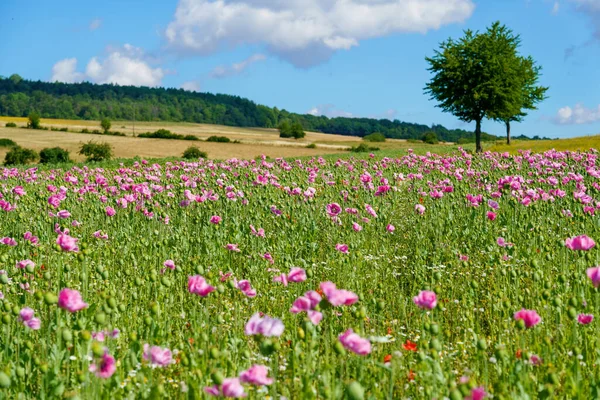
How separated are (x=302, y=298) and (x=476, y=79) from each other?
42848mm

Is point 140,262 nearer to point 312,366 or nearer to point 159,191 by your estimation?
point 159,191

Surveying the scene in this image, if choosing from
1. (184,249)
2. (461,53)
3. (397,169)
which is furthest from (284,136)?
(184,249)

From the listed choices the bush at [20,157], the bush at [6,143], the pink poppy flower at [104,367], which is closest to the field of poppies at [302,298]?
the pink poppy flower at [104,367]

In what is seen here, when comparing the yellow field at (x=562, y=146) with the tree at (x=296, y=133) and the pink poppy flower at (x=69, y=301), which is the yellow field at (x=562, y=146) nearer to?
the pink poppy flower at (x=69, y=301)

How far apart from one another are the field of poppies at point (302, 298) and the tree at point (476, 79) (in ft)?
106

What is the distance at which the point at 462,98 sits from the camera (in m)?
42.7

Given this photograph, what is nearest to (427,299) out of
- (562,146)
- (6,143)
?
(562,146)

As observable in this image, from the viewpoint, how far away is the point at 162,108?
496 ft

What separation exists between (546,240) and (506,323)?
263 cm

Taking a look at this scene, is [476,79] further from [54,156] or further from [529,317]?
[529,317]

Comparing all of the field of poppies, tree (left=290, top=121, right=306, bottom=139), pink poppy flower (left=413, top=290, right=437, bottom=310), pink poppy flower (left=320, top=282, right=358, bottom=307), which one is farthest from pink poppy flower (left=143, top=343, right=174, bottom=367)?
tree (left=290, top=121, right=306, bottom=139)

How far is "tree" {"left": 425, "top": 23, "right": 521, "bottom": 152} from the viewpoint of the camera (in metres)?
42.5

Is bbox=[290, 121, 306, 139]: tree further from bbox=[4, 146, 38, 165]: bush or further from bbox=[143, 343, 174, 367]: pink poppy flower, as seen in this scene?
bbox=[143, 343, 174, 367]: pink poppy flower

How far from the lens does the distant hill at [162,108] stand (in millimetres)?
129125
